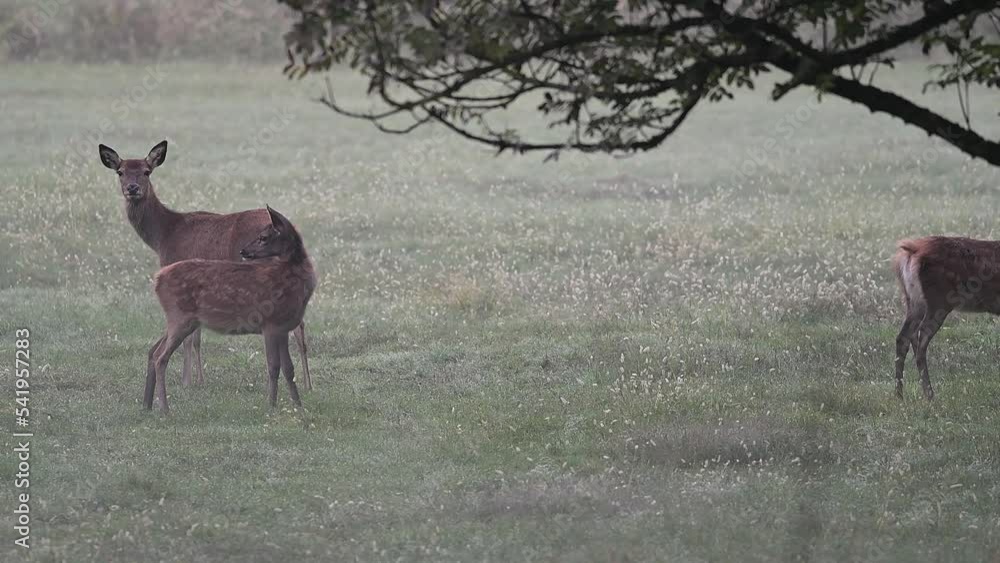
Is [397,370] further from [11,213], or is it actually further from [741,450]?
[11,213]

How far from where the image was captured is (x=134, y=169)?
45.1ft

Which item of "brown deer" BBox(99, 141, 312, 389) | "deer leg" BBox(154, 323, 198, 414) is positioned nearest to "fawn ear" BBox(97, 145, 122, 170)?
"brown deer" BBox(99, 141, 312, 389)

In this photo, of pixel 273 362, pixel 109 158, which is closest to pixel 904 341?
pixel 273 362

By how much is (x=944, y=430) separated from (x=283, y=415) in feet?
16.3

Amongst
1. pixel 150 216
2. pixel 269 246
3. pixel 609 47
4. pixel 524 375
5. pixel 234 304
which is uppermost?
pixel 609 47

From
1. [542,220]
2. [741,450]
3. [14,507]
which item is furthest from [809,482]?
[542,220]

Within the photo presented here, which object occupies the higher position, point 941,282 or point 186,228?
point 186,228

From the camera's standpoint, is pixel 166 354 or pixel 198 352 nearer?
pixel 166 354

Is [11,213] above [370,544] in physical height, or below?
above

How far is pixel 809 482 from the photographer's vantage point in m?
9.74

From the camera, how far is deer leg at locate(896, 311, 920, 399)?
1192 centimetres

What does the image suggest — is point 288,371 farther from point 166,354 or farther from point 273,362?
point 166,354

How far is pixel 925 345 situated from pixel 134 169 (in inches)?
283

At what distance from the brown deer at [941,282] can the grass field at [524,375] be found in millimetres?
498
